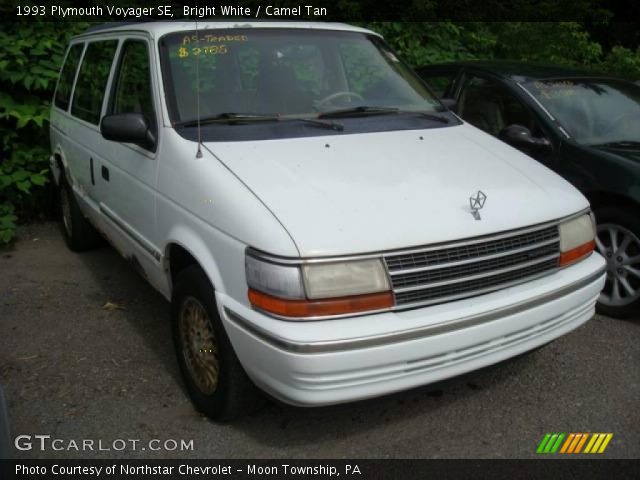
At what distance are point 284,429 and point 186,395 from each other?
2.09 ft

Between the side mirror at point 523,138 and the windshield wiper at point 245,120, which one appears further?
the side mirror at point 523,138

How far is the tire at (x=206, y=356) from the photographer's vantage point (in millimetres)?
2943

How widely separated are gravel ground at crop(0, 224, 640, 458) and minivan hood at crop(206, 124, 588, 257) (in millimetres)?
701

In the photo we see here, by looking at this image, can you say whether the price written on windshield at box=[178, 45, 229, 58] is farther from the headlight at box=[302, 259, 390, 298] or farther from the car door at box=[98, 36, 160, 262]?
the headlight at box=[302, 259, 390, 298]

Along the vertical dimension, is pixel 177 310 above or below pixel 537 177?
below

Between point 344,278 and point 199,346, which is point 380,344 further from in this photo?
point 199,346

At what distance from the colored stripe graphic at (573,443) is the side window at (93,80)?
11.2 feet

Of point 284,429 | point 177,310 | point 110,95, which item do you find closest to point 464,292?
point 284,429

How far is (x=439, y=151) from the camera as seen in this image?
341cm

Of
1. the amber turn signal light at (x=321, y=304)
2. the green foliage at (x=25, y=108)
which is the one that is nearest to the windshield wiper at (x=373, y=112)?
the amber turn signal light at (x=321, y=304)

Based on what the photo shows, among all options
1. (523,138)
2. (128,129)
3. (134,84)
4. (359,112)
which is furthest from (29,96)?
(523,138)

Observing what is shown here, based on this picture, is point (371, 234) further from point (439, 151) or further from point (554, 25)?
point (554, 25)

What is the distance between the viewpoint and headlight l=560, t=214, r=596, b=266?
3.12 m

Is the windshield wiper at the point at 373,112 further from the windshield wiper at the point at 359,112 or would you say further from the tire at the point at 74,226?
the tire at the point at 74,226
